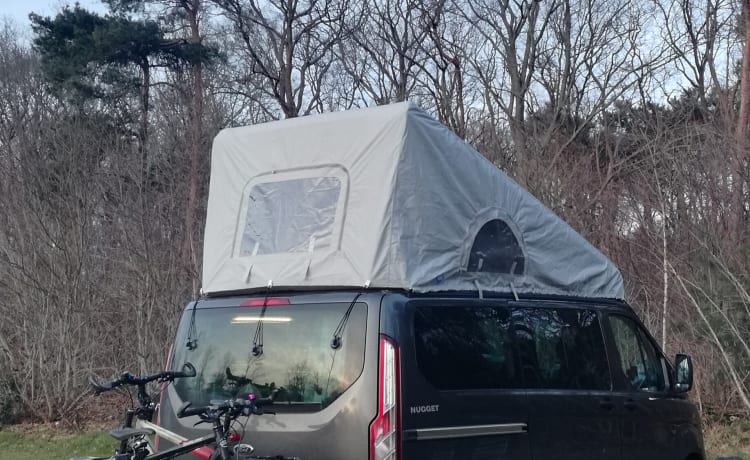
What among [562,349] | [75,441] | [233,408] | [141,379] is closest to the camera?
[233,408]

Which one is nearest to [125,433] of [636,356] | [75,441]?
[636,356]

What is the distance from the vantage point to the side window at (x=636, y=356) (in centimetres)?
668

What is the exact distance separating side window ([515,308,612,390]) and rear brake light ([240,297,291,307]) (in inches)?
60.5

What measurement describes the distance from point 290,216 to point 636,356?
9.69 feet

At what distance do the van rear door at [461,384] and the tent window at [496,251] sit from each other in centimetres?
27

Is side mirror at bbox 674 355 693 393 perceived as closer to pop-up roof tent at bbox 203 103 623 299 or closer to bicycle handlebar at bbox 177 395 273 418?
pop-up roof tent at bbox 203 103 623 299

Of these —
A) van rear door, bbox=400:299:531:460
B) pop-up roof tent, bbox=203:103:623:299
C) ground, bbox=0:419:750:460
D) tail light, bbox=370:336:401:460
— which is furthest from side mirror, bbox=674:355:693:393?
ground, bbox=0:419:750:460

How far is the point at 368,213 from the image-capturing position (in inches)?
208

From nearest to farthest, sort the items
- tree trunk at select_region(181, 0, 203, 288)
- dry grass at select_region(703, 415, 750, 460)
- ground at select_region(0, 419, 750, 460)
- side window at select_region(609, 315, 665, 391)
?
side window at select_region(609, 315, 665, 391) → dry grass at select_region(703, 415, 750, 460) → ground at select_region(0, 419, 750, 460) → tree trunk at select_region(181, 0, 203, 288)

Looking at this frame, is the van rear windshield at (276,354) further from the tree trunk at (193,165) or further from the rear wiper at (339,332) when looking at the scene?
the tree trunk at (193,165)

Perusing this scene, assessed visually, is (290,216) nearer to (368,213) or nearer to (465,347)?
(368,213)

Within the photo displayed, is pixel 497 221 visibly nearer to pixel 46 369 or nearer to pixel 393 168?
pixel 393 168

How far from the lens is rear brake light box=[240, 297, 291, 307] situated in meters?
5.26

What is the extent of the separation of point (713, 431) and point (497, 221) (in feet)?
23.9
